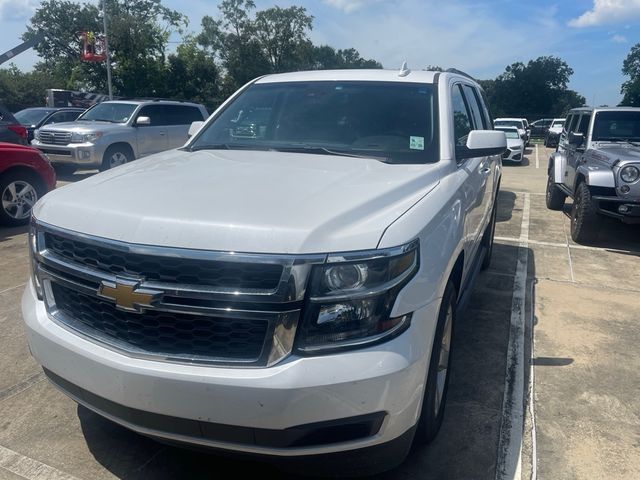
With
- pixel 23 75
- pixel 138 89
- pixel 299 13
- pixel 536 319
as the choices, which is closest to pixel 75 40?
pixel 23 75

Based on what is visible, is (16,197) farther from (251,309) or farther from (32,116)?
(32,116)

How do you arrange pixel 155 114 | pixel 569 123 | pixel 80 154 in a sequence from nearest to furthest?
pixel 569 123, pixel 80 154, pixel 155 114

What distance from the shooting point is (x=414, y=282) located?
2197mm

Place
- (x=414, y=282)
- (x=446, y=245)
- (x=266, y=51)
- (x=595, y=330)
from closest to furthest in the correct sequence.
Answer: (x=414, y=282), (x=446, y=245), (x=595, y=330), (x=266, y=51)

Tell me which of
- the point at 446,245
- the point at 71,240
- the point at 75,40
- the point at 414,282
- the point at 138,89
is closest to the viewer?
the point at 414,282

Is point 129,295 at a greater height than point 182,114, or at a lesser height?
lesser

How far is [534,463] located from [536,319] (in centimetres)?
215

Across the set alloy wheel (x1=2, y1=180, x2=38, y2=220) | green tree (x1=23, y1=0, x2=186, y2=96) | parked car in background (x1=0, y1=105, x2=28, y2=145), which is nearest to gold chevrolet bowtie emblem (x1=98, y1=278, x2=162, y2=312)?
alloy wheel (x1=2, y1=180, x2=38, y2=220)

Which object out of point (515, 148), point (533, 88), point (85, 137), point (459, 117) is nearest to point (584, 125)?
point (459, 117)

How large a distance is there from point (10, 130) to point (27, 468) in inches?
333

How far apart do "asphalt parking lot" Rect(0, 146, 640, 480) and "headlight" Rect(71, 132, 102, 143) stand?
247 inches

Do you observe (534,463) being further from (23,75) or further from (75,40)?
(75,40)

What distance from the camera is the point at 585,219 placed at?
735 cm

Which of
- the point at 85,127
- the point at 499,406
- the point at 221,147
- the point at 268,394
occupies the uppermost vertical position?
the point at 221,147
